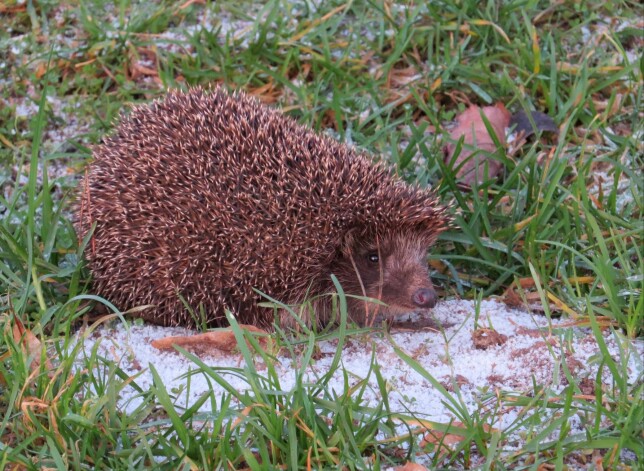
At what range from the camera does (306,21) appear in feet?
24.3

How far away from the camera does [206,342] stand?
4762 mm

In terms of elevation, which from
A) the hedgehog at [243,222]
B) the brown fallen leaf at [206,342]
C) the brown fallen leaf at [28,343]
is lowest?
the brown fallen leaf at [206,342]

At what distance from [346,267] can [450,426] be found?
1.65m

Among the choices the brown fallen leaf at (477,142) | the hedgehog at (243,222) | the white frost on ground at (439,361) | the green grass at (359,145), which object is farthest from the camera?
the brown fallen leaf at (477,142)

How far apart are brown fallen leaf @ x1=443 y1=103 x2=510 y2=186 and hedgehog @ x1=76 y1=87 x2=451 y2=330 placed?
3.04 feet

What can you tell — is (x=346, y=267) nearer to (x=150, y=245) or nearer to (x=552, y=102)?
(x=150, y=245)

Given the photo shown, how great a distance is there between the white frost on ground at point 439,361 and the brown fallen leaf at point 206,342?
0.15ft

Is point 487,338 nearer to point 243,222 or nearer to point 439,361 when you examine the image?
point 439,361

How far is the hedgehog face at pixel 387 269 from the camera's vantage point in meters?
5.22

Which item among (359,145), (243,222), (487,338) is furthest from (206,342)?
(359,145)

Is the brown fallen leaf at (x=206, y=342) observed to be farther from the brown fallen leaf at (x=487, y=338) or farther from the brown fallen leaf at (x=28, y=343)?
the brown fallen leaf at (x=487, y=338)

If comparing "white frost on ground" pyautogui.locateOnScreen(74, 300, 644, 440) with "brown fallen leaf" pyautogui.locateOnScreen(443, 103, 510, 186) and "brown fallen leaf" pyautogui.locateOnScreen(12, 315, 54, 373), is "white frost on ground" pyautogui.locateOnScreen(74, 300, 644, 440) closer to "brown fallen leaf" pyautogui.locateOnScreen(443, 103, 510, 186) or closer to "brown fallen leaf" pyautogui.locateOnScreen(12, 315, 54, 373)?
"brown fallen leaf" pyautogui.locateOnScreen(12, 315, 54, 373)

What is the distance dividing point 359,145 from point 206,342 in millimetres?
2407

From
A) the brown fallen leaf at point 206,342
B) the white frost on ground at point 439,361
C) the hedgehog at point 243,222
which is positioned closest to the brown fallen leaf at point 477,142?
the hedgehog at point 243,222
